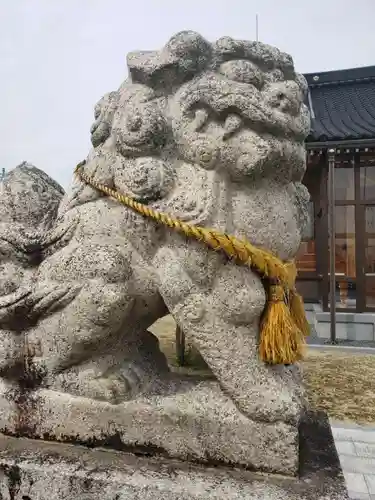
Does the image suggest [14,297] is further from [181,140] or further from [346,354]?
[346,354]

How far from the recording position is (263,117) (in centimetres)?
126

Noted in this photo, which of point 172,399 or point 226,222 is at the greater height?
point 226,222

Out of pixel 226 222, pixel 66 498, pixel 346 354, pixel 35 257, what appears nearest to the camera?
pixel 66 498

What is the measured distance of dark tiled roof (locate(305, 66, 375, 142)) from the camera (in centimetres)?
588

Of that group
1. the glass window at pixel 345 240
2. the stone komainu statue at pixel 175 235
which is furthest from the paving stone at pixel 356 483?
the glass window at pixel 345 240

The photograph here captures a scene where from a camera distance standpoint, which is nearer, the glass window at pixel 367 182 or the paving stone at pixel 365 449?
the paving stone at pixel 365 449

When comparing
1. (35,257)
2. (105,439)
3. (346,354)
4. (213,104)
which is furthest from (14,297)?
(346,354)

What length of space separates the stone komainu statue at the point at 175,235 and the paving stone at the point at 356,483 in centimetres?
106

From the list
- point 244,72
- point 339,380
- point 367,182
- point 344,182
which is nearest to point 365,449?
point 339,380

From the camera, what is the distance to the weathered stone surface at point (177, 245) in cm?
125

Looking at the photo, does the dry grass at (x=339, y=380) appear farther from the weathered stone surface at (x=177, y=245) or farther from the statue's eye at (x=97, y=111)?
the statue's eye at (x=97, y=111)

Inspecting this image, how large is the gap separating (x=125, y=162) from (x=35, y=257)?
43cm

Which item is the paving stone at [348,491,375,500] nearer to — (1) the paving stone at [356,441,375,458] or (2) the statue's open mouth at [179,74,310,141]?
(1) the paving stone at [356,441,375,458]

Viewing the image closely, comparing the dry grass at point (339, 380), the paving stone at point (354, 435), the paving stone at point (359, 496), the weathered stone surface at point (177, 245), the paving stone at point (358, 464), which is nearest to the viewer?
the weathered stone surface at point (177, 245)
